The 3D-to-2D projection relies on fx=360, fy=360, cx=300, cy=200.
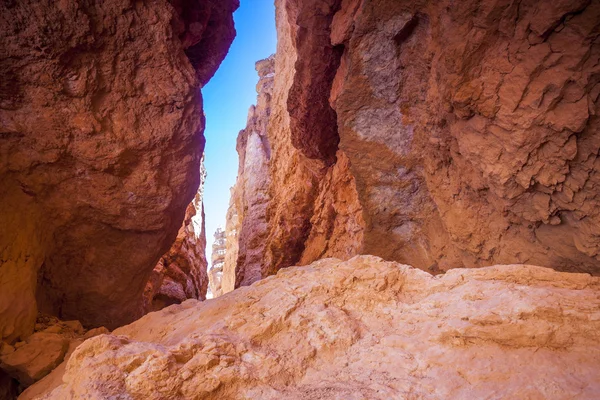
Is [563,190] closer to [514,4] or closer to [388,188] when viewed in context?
[514,4]

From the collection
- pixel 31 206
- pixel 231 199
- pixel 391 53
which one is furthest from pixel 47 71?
pixel 231 199

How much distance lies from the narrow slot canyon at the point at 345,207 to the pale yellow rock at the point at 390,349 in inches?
0.5

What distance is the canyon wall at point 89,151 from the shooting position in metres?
4.43

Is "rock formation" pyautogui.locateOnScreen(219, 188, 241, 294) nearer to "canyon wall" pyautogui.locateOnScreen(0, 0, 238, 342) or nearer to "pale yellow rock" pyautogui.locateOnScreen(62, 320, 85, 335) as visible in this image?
"canyon wall" pyautogui.locateOnScreen(0, 0, 238, 342)

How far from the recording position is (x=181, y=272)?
12.6m

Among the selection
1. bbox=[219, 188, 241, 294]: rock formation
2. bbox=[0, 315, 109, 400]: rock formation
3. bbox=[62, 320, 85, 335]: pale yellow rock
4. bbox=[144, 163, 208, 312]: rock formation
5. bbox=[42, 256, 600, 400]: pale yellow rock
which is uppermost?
bbox=[219, 188, 241, 294]: rock formation

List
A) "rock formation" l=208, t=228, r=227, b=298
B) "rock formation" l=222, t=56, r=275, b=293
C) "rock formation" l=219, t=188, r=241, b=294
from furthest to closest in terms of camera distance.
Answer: "rock formation" l=208, t=228, r=227, b=298, "rock formation" l=219, t=188, r=241, b=294, "rock formation" l=222, t=56, r=275, b=293

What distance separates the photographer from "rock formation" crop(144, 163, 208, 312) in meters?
10.9

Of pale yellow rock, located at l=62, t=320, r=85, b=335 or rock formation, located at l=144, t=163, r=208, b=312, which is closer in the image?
pale yellow rock, located at l=62, t=320, r=85, b=335

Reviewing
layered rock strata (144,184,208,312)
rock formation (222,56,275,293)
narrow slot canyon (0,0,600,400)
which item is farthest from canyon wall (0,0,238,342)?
rock formation (222,56,275,293)

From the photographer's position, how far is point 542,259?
4.08m

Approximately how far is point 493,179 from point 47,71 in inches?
218

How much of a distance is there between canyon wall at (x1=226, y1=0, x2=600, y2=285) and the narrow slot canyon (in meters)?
0.02

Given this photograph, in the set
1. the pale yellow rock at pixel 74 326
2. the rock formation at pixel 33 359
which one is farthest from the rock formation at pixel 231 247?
the rock formation at pixel 33 359
